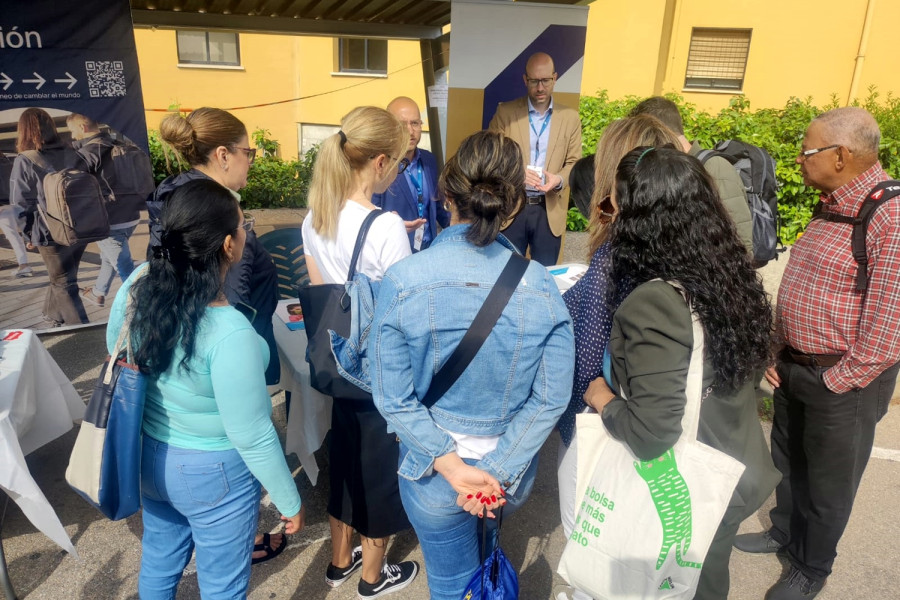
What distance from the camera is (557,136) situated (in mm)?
4566

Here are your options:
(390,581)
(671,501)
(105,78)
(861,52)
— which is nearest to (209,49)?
(105,78)

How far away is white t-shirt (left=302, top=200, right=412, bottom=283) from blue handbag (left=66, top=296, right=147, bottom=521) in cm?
72

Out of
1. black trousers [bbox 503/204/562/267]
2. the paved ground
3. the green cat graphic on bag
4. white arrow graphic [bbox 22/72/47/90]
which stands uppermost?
white arrow graphic [bbox 22/72/47/90]

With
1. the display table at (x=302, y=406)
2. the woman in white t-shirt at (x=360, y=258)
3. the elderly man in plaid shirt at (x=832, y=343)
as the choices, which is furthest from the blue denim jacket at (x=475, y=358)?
the elderly man in plaid shirt at (x=832, y=343)

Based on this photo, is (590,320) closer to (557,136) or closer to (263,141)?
(557,136)

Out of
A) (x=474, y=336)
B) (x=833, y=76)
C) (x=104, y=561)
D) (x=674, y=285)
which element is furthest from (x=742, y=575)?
(x=833, y=76)

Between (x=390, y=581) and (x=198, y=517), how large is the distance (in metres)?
1.08

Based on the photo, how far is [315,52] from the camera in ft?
43.4

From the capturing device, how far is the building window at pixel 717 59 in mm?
11695

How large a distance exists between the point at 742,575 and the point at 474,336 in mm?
2067

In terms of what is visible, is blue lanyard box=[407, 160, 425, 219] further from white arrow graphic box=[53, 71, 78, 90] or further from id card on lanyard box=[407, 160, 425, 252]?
white arrow graphic box=[53, 71, 78, 90]

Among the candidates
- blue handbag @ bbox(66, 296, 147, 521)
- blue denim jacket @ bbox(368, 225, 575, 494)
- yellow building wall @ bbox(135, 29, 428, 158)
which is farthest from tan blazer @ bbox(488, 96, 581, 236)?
yellow building wall @ bbox(135, 29, 428, 158)

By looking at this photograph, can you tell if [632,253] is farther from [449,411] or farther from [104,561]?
[104,561]

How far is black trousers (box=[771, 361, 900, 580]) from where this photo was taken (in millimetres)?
2309
